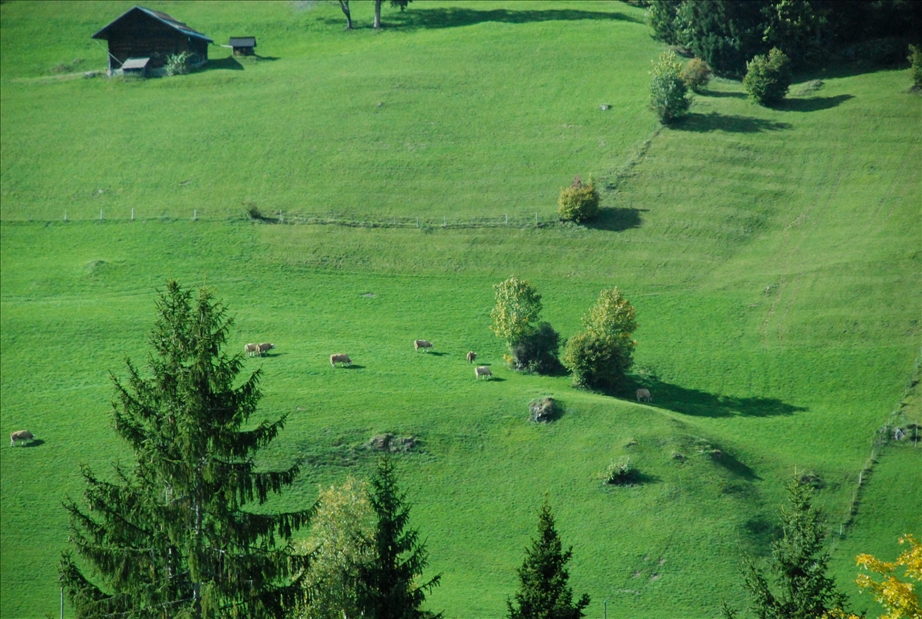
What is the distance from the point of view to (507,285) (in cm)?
6875

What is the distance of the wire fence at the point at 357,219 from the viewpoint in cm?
8825

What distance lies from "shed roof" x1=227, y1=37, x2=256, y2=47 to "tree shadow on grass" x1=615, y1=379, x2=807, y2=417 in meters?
80.7

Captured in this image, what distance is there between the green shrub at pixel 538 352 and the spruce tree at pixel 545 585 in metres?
39.3

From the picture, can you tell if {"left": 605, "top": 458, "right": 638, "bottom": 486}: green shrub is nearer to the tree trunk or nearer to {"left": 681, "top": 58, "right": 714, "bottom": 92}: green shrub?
{"left": 681, "top": 58, "right": 714, "bottom": 92}: green shrub

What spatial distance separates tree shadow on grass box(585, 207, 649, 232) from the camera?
3413 inches

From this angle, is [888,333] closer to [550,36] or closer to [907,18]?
[907,18]

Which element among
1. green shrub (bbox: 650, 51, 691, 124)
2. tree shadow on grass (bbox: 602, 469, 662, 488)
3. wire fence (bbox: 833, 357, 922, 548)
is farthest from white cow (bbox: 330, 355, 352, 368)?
green shrub (bbox: 650, 51, 691, 124)

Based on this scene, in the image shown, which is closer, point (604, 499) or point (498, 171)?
point (604, 499)

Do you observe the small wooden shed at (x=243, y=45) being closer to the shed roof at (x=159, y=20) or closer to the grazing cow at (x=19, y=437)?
the shed roof at (x=159, y=20)

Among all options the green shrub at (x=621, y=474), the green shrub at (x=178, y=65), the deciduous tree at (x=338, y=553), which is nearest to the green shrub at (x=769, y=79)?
the green shrub at (x=621, y=474)

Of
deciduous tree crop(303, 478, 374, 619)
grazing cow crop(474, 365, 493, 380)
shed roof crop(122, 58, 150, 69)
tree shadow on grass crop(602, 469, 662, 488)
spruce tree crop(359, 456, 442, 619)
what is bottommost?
tree shadow on grass crop(602, 469, 662, 488)

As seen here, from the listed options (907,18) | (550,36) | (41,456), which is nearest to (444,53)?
(550,36)

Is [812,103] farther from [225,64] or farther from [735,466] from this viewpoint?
[225,64]

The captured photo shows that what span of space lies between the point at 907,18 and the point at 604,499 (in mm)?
75051
